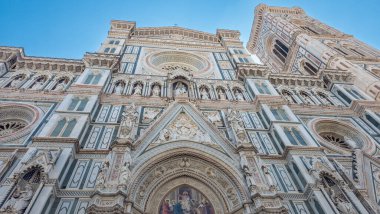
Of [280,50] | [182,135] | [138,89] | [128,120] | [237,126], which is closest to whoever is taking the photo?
[182,135]

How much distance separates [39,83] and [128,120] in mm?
5662

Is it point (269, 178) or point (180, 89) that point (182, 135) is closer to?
point (269, 178)

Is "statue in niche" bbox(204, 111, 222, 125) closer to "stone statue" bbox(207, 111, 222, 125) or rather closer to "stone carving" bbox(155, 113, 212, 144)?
"stone statue" bbox(207, 111, 222, 125)

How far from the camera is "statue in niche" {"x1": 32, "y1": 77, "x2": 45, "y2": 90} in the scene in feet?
40.4

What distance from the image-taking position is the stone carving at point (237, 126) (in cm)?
950

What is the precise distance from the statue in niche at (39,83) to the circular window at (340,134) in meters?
11.8

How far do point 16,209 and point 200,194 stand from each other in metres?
4.66

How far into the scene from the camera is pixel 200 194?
27.5ft

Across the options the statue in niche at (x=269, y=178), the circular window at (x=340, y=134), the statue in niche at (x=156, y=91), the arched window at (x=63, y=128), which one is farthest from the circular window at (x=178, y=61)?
the statue in niche at (x=269, y=178)

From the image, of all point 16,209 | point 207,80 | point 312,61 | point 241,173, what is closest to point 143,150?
point 241,173

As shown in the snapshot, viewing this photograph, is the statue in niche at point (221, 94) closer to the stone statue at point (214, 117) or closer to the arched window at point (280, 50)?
the stone statue at point (214, 117)

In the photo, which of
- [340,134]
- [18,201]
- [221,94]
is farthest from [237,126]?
[18,201]

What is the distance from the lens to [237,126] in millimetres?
10203

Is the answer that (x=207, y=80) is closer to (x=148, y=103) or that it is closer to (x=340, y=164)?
(x=148, y=103)
